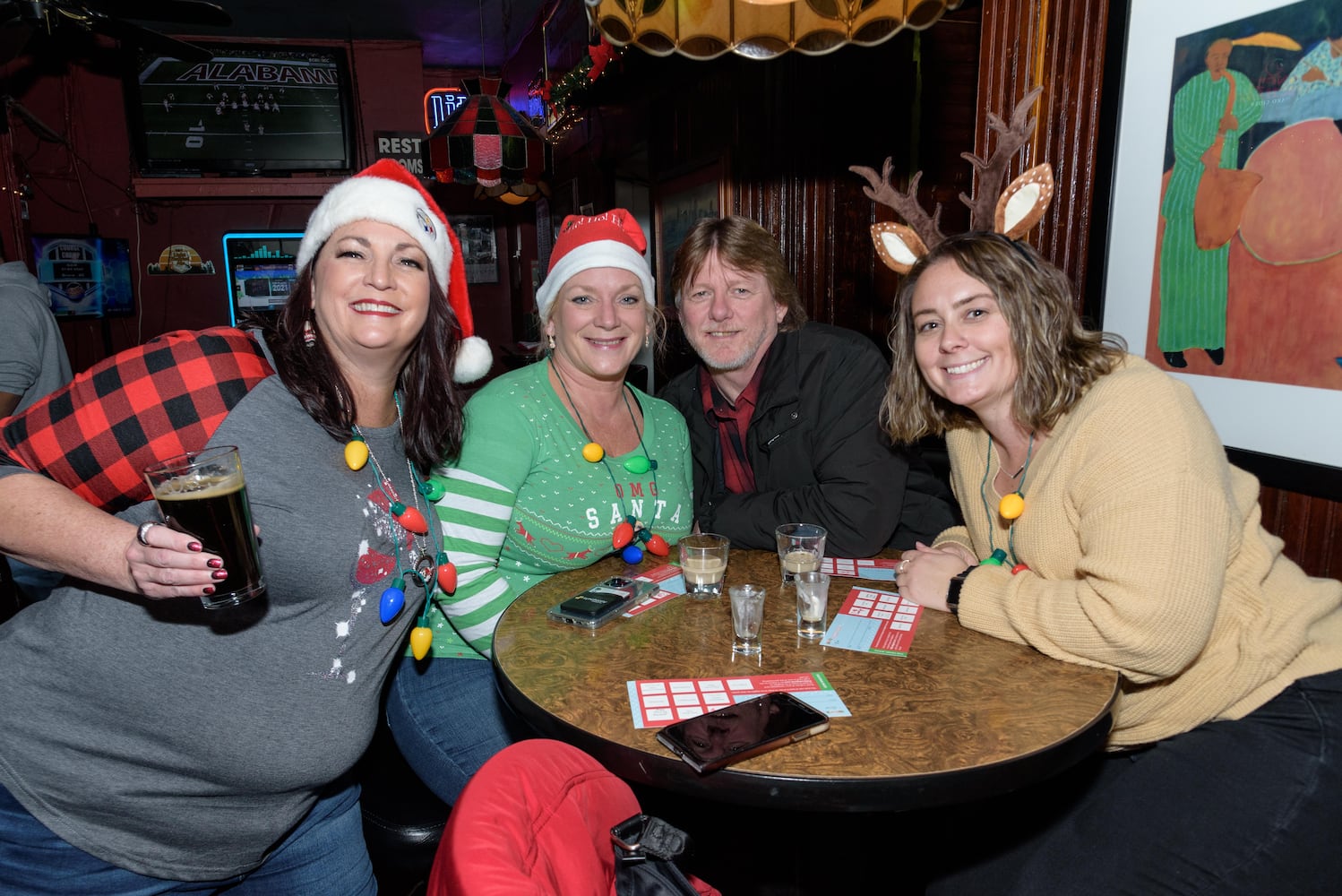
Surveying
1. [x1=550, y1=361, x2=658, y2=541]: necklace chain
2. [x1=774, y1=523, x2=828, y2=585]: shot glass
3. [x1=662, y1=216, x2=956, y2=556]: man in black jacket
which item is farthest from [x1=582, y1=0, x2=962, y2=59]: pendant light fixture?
[x1=774, y1=523, x2=828, y2=585]: shot glass

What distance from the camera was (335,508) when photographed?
1.47 meters

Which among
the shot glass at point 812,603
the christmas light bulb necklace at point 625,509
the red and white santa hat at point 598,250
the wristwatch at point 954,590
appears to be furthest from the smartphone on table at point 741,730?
the red and white santa hat at point 598,250

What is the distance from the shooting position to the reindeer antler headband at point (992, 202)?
1.96m

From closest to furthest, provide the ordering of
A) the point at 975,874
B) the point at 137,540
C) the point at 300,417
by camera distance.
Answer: the point at 137,540, the point at 300,417, the point at 975,874

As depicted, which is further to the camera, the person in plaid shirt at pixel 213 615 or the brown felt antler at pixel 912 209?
the brown felt antler at pixel 912 209

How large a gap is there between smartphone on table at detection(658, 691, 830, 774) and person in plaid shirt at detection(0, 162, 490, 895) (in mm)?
695

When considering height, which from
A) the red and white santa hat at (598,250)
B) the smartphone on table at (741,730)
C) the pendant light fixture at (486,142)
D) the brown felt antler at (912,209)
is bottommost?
the smartphone on table at (741,730)

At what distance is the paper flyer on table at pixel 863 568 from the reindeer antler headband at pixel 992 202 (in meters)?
0.76

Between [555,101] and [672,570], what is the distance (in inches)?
164

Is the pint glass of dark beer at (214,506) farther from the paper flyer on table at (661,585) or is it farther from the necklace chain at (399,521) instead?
the paper flyer on table at (661,585)

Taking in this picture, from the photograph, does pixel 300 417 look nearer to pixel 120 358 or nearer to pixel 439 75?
pixel 120 358

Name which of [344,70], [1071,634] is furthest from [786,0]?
[344,70]

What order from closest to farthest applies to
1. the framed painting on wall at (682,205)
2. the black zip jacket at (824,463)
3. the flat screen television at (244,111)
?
the black zip jacket at (824,463)
the framed painting on wall at (682,205)
the flat screen television at (244,111)

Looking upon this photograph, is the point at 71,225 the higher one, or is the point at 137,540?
the point at 71,225
